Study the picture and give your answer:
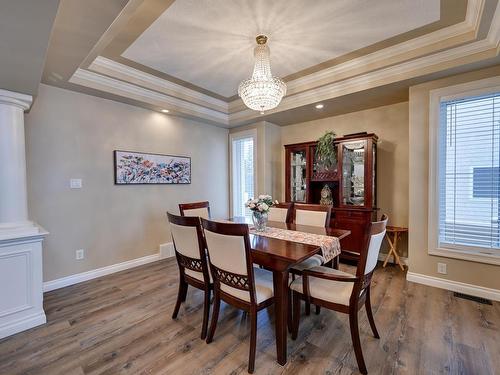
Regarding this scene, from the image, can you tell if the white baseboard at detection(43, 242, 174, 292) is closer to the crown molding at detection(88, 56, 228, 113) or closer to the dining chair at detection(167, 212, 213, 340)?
the dining chair at detection(167, 212, 213, 340)

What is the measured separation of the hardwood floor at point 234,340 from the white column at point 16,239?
6.5 inches

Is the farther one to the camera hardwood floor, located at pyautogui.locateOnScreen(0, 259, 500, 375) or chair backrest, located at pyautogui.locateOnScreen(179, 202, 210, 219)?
chair backrest, located at pyautogui.locateOnScreen(179, 202, 210, 219)

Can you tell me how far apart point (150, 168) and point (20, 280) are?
6.71ft

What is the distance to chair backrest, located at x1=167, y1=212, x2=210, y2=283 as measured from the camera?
1.91 metres

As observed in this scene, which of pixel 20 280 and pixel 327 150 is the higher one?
pixel 327 150

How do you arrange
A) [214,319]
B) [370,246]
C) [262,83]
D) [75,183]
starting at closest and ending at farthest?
[370,246], [214,319], [262,83], [75,183]

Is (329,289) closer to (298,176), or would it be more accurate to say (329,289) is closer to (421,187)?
(421,187)

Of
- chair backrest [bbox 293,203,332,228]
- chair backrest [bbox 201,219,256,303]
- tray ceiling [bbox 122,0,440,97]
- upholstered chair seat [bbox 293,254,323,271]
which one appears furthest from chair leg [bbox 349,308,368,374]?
tray ceiling [bbox 122,0,440,97]

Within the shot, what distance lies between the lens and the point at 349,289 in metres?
1.72

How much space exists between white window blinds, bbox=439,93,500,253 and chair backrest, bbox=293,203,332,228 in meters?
1.36

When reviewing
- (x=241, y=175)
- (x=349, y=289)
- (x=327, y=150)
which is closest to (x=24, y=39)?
(x=349, y=289)

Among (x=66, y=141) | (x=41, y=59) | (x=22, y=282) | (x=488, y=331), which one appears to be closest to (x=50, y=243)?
(x=22, y=282)

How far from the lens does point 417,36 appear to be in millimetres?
2453

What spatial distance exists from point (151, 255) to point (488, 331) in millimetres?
4014
